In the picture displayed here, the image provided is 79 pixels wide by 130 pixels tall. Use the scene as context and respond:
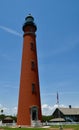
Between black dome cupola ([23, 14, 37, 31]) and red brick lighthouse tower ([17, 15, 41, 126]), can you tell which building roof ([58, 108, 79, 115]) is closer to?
red brick lighthouse tower ([17, 15, 41, 126])

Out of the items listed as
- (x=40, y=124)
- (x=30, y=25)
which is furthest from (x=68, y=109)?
(x=30, y=25)

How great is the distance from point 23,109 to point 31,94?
2726 mm

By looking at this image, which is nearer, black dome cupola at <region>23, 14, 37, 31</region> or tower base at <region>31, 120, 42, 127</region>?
tower base at <region>31, 120, 42, 127</region>

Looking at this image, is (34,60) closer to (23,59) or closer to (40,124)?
(23,59)

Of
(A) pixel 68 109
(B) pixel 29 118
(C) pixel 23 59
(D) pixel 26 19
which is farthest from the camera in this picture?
(A) pixel 68 109

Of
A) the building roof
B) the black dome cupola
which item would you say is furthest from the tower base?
the building roof

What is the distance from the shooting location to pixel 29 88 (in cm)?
3697

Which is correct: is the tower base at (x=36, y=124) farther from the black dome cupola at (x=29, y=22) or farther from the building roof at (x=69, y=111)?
the building roof at (x=69, y=111)

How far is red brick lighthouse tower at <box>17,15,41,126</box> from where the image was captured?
36.4 meters

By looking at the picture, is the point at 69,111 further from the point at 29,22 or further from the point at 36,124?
the point at 29,22

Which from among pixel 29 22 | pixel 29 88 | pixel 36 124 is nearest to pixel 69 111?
pixel 36 124

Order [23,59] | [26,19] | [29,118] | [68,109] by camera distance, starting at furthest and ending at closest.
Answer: [68,109] < [26,19] < [23,59] < [29,118]

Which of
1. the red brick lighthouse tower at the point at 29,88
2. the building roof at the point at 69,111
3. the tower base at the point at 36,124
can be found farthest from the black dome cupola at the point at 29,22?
the building roof at the point at 69,111

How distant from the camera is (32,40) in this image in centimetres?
4028
